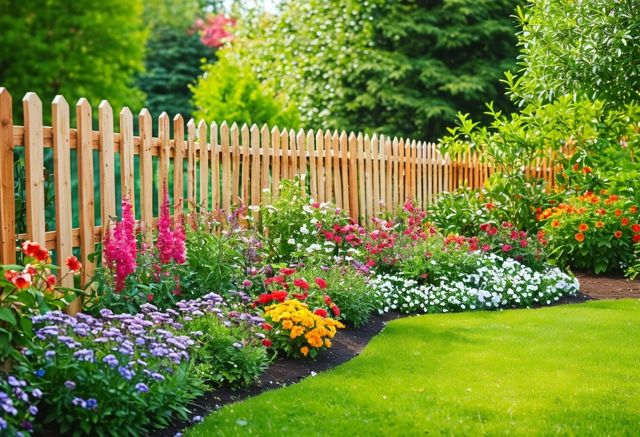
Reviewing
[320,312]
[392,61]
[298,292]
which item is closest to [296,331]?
[320,312]

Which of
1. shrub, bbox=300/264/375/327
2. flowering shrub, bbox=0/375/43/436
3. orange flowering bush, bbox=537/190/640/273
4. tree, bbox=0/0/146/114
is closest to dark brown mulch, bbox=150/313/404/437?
shrub, bbox=300/264/375/327

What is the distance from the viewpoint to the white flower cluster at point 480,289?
25.0 ft

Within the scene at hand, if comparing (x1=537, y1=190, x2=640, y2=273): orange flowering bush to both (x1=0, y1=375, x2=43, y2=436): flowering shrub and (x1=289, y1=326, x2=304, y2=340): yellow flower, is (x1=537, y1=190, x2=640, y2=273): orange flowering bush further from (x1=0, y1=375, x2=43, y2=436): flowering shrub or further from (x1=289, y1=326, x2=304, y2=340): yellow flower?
(x1=0, y1=375, x2=43, y2=436): flowering shrub

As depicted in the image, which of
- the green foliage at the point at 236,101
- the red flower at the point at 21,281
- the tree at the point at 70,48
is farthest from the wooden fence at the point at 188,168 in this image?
the tree at the point at 70,48

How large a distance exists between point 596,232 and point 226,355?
6713 millimetres

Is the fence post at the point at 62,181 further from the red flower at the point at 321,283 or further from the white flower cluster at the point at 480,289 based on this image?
the white flower cluster at the point at 480,289

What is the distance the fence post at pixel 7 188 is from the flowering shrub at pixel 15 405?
1.59 metres

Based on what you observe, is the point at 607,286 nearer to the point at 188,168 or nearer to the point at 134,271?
the point at 188,168

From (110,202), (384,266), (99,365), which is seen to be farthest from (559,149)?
(99,365)

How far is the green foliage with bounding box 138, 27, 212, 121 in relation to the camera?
29547 millimetres

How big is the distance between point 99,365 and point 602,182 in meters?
8.93

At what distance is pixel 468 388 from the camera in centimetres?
490

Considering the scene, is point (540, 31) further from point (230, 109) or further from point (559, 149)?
point (230, 109)

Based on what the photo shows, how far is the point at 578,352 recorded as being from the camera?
5906 mm
